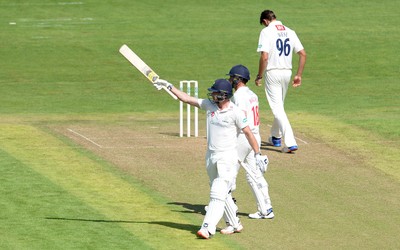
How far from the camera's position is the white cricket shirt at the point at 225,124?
50.8 feet

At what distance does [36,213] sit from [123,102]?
1135cm

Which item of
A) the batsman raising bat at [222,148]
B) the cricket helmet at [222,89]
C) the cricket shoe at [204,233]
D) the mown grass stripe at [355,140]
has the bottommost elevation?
the cricket shoe at [204,233]

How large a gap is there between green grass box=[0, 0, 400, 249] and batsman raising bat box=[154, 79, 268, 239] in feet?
1.28

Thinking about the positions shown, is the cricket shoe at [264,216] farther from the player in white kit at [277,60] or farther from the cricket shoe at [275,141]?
the cricket shoe at [275,141]

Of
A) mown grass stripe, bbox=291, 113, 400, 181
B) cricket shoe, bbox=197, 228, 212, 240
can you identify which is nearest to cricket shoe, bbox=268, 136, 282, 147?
mown grass stripe, bbox=291, 113, 400, 181

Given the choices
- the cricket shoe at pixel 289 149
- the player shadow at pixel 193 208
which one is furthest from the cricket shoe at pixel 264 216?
the cricket shoe at pixel 289 149

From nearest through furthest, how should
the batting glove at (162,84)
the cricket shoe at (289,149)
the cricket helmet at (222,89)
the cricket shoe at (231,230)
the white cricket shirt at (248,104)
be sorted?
the cricket helmet at (222,89), the cricket shoe at (231,230), the batting glove at (162,84), the white cricket shirt at (248,104), the cricket shoe at (289,149)

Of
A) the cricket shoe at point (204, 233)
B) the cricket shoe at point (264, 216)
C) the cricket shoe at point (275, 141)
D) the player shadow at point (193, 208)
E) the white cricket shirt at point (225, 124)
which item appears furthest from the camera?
the cricket shoe at point (275, 141)

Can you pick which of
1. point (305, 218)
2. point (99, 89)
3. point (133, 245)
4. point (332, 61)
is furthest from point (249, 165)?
point (332, 61)

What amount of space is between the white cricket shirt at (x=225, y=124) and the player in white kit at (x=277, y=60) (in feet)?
19.3

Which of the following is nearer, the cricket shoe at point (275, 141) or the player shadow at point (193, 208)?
the player shadow at point (193, 208)

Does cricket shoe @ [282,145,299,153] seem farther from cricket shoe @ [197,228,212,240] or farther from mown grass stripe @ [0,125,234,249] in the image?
cricket shoe @ [197,228,212,240]

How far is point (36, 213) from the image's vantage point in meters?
16.6

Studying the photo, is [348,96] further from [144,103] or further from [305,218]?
[305,218]
